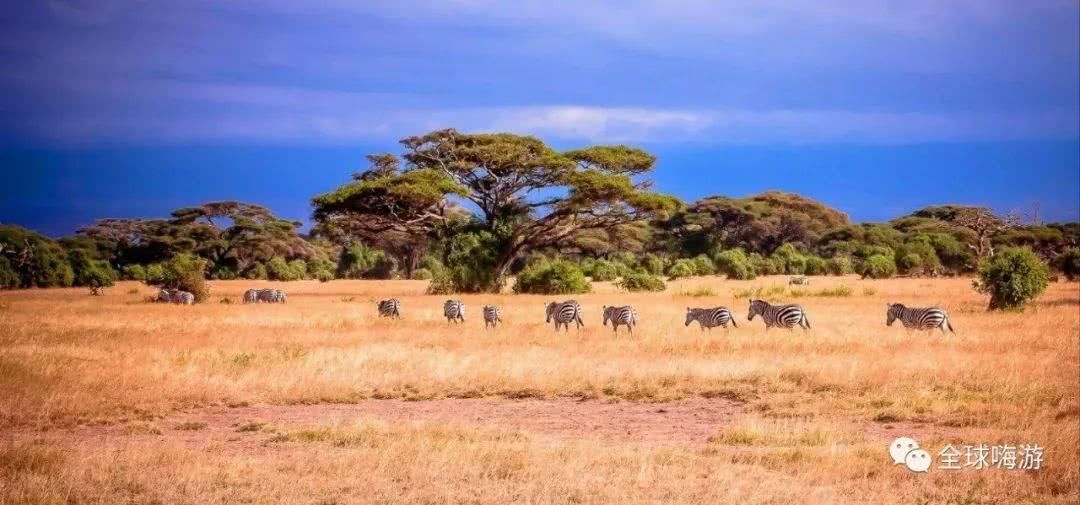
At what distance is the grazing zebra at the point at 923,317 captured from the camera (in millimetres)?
19125

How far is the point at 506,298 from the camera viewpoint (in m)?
35.2

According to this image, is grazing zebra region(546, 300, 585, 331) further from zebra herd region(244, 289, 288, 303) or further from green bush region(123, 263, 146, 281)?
green bush region(123, 263, 146, 281)

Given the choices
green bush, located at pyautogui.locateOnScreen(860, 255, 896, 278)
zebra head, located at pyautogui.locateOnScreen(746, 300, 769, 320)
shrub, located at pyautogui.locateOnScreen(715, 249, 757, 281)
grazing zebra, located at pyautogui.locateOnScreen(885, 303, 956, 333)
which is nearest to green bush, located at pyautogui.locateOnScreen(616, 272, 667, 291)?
shrub, located at pyautogui.locateOnScreen(715, 249, 757, 281)

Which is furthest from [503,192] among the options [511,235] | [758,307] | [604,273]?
[758,307]

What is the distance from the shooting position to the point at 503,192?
4203cm

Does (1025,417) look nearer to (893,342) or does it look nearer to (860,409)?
(860,409)

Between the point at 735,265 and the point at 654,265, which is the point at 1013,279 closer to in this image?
the point at 735,265

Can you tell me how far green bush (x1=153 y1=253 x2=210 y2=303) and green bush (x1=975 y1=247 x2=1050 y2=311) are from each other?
26.6m

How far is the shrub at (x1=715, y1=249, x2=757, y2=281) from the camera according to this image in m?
49.8

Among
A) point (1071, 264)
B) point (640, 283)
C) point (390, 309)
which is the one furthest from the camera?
point (1071, 264)

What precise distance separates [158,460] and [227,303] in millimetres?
24475

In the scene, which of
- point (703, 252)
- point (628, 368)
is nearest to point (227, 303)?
point (628, 368)

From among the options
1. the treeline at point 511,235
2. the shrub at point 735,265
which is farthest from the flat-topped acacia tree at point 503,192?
the shrub at point 735,265

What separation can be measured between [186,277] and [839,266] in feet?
132
